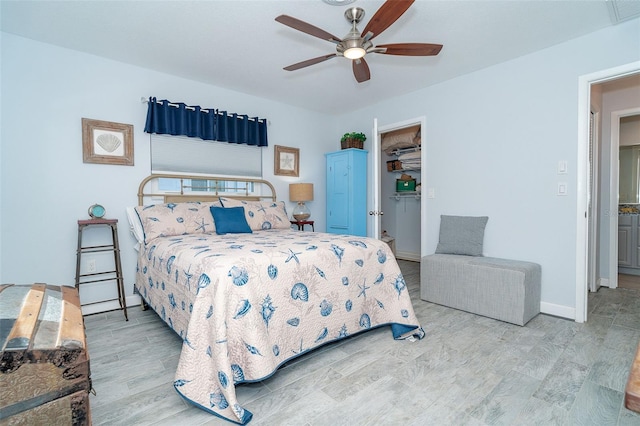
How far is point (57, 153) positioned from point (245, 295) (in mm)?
2518

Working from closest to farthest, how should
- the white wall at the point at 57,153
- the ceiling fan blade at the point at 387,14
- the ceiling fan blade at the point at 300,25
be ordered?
1. the ceiling fan blade at the point at 387,14
2. the ceiling fan blade at the point at 300,25
3. the white wall at the point at 57,153

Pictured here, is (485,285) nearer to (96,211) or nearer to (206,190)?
(206,190)

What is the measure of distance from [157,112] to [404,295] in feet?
10.0

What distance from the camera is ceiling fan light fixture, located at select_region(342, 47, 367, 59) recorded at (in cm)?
216

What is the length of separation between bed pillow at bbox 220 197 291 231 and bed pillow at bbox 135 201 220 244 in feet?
1.06

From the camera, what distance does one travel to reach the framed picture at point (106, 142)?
2994 millimetres

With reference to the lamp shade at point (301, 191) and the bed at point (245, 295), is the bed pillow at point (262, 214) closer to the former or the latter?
the bed at point (245, 295)

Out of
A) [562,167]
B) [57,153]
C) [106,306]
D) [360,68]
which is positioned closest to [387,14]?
[360,68]

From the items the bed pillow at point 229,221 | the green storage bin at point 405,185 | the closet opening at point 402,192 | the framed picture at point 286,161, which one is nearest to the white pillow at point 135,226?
the bed pillow at point 229,221

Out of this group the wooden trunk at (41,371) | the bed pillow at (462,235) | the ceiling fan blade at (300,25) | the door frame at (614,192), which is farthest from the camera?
the door frame at (614,192)

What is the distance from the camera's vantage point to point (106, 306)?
3105 millimetres

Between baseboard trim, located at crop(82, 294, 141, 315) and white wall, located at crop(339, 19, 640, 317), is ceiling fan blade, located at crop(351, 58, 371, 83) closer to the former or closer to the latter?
white wall, located at crop(339, 19, 640, 317)

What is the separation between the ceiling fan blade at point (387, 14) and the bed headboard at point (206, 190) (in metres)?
2.50

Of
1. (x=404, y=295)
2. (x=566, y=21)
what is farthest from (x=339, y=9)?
(x=404, y=295)
